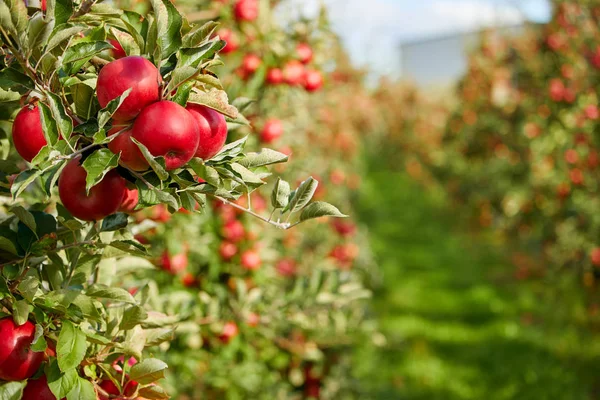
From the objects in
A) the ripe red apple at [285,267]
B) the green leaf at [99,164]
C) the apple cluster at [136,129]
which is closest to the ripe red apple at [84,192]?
the apple cluster at [136,129]

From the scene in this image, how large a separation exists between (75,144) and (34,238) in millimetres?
194

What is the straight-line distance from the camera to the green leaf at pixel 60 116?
0.86 metres

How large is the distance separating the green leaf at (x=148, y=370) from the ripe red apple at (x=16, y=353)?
134 mm

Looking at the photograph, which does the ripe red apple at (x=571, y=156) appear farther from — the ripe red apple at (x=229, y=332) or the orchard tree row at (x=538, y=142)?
the ripe red apple at (x=229, y=332)

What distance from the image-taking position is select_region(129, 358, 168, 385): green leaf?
98cm

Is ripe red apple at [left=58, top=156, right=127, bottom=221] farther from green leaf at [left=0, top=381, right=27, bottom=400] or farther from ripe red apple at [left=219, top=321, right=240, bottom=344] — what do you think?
ripe red apple at [left=219, top=321, right=240, bottom=344]

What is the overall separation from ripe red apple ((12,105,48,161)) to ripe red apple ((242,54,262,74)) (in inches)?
59.0

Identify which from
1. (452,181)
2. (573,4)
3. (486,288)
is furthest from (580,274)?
(452,181)

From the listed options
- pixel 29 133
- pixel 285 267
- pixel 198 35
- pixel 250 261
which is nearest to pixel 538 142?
pixel 285 267

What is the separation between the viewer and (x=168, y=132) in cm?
82

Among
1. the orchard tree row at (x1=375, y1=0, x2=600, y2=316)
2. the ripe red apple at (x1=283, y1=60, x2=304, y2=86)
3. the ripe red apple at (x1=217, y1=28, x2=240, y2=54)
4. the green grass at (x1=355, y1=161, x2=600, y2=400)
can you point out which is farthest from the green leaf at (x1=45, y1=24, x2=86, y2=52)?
the orchard tree row at (x1=375, y1=0, x2=600, y2=316)

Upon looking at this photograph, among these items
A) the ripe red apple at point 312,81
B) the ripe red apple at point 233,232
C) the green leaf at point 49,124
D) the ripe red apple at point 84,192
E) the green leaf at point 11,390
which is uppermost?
the green leaf at point 49,124

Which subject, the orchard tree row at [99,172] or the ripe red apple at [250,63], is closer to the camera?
the orchard tree row at [99,172]

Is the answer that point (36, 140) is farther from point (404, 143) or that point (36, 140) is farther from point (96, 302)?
point (404, 143)
